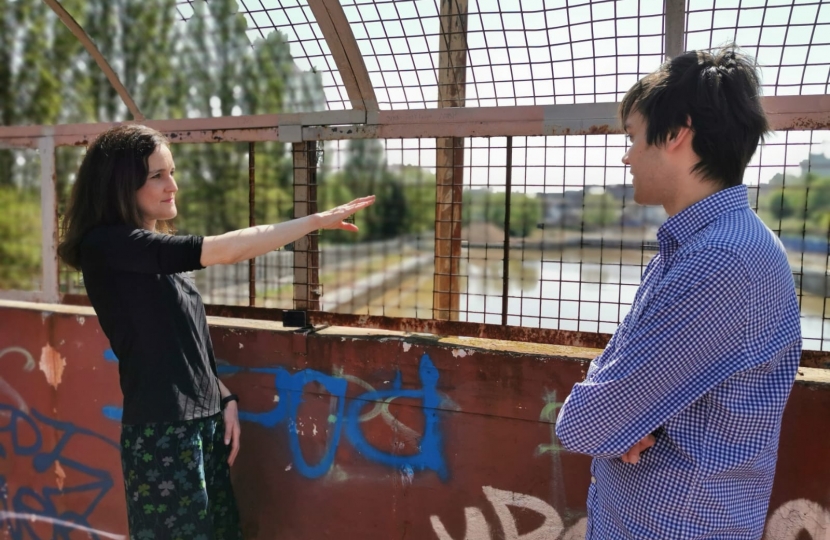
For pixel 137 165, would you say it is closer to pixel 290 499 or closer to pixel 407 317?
pixel 407 317

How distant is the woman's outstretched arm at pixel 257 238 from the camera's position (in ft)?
5.64

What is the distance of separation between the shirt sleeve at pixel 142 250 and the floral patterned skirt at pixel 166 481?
A: 20.5 inches

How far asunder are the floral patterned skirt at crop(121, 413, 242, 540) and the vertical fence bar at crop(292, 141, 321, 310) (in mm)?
745

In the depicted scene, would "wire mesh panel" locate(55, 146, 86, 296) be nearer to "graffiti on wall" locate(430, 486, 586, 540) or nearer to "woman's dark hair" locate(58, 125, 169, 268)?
"woman's dark hair" locate(58, 125, 169, 268)

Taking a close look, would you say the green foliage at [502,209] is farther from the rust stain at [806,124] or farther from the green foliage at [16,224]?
the green foliage at [16,224]

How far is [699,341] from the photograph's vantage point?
116 centimetres

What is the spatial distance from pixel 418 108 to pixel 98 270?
4.15ft

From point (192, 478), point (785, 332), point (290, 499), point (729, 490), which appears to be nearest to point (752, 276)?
point (785, 332)

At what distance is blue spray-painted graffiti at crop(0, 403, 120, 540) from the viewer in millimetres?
2811

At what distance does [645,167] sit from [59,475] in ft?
9.80

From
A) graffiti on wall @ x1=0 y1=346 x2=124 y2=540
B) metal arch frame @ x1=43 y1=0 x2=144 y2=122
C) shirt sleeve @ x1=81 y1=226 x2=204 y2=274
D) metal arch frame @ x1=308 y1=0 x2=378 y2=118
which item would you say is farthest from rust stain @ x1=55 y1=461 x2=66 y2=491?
metal arch frame @ x1=308 y1=0 x2=378 y2=118

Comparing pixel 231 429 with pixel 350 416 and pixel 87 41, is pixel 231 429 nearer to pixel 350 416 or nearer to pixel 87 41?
pixel 350 416

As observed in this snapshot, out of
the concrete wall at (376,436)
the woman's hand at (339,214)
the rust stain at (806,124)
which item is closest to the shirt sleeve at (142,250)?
the woman's hand at (339,214)

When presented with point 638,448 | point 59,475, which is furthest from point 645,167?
point 59,475
